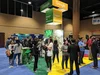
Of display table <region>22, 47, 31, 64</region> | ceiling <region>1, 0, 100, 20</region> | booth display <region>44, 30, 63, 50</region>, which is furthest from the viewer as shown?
ceiling <region>1, 0, 100, 20</region>

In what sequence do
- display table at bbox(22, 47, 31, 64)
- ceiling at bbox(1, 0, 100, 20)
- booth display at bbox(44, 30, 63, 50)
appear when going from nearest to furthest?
1. display table at bbox(22, 47, 31, 64)
2. booth display at bbox(44, 30, 63, 50)
3. ceiling at bbox(1, 0, 100, 20)

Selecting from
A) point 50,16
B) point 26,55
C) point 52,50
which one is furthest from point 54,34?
point 52,50

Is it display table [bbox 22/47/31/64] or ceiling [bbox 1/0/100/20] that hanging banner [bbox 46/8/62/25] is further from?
ceiling [bbox 1/0/100/20]

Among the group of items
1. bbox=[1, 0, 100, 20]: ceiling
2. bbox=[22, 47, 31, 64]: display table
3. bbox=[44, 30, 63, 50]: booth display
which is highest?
bbox=[1, 0, 100, 20]: ceiling

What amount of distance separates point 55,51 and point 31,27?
13410mm

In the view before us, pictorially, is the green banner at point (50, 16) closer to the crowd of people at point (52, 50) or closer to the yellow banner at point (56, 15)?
the yellow banner at point (56, 15)

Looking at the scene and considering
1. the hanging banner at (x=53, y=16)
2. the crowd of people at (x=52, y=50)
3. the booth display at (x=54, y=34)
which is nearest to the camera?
the crowd of people at (x=52, y=50)

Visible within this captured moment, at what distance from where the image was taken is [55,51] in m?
6.86

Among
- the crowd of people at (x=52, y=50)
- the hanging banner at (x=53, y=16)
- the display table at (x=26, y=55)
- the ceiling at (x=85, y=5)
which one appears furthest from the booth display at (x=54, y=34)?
the ceiling at (x=85, y=5)

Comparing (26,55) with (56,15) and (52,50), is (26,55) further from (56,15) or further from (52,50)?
(56,15)

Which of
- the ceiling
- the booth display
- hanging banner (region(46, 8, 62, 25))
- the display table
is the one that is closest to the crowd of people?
the display table

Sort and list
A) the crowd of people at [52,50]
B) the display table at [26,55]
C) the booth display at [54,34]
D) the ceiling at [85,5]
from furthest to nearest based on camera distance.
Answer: the ceiling at [85,5]
the booth display at [54,34]
the display table at [26,55]
the crowd of people at [52,50]

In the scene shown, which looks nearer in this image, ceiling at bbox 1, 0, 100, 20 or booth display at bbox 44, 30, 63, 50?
booth display at bbox 44, 30, 63, 50

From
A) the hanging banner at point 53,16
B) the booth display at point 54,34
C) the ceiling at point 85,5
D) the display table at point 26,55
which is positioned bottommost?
the display table at point 26,55
